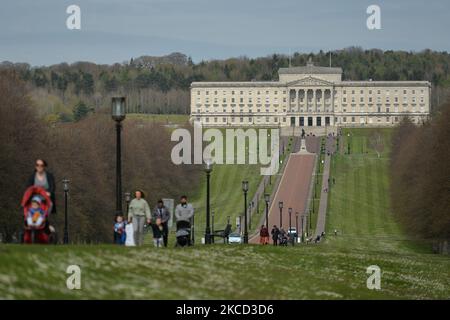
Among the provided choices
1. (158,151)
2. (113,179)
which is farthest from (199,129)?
(113,179)

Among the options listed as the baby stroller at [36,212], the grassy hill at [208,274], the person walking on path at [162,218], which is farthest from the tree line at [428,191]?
the baby stroller at [36,212]

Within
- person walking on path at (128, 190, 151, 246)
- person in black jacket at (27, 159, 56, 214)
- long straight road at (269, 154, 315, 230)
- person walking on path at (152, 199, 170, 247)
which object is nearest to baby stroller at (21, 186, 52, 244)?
person in black jacket at (27, 159, 56, 214)

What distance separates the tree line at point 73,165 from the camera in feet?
167

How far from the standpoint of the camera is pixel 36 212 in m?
20.1

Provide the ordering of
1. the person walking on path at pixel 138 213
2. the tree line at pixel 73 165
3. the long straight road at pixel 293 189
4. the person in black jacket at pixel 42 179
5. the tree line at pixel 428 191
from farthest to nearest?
the long straight road at pixel 293 189 → the tree line at pixel 428 191 → the tree line at pixel 73 165 → the person walking on path at pixel 138 213 → the person in black jacket at pixel 42 179

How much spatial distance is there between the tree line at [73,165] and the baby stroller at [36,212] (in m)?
28.1

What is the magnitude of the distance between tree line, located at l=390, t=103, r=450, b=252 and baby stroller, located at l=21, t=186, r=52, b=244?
3460cm

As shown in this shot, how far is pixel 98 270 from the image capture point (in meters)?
18.6

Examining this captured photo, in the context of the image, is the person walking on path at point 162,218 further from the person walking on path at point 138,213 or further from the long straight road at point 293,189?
the long straight road at point 293,189

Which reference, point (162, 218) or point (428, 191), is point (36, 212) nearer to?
point (162, 218)

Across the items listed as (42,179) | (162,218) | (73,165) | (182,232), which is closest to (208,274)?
(42,179)

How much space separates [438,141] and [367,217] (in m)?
A: 25.2

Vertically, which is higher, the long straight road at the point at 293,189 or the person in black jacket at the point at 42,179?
the person in black jacket at the point at 42,179

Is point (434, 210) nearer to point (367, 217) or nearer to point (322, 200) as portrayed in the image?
point (367, 217)
